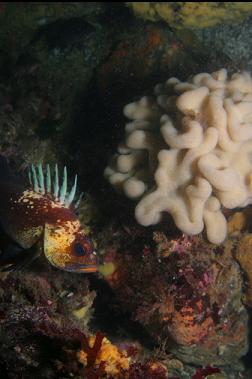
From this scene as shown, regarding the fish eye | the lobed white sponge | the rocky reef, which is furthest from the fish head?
the lobed white sponge

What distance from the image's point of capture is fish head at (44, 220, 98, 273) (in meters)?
3.42

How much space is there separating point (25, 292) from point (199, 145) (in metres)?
2.45

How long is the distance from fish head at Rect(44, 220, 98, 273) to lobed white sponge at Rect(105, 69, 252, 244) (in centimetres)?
116

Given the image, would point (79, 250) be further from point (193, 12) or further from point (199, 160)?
point (193, 12)

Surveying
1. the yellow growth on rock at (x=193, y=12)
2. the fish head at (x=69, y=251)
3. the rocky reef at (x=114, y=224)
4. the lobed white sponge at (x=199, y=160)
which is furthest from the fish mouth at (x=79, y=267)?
the yellow growth on rock at (x=193, y=12)

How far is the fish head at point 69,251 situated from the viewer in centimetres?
342

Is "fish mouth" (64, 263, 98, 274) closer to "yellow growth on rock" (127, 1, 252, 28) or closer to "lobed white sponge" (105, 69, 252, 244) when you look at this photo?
"lobed white sponge" (105, 69, 252, 244)

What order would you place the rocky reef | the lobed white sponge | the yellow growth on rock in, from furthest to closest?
the yellow growth on rock → the lobed white sponge → the rocky reef

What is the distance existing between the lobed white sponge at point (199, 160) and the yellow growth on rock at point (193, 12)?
3220mm

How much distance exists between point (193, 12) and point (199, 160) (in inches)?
176

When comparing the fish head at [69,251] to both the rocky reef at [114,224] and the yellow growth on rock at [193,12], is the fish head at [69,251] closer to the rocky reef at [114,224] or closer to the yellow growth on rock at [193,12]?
the rocky reef at [114,224]

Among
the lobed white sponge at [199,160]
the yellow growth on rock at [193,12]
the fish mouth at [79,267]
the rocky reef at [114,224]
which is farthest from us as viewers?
the yellow growth on rock at [193,12]

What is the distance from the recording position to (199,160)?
4254mm

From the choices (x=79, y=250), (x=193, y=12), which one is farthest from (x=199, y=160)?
(x=193, y=12)
